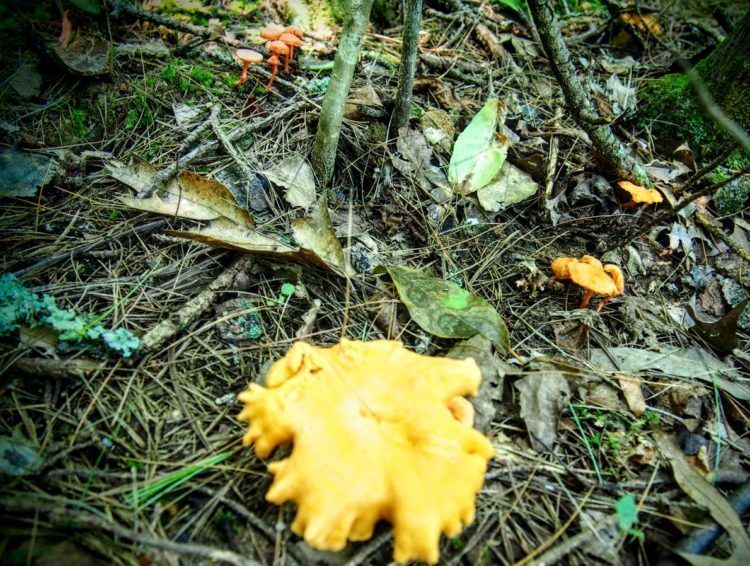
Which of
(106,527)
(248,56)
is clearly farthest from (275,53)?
(106,527)

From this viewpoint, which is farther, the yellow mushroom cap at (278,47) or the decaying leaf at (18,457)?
the yellow mushroom cap at (278,47)

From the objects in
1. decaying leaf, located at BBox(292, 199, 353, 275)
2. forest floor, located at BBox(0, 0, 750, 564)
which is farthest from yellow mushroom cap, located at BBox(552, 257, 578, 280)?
decaying leaf, located at BBox(292, 199, 353, 275)

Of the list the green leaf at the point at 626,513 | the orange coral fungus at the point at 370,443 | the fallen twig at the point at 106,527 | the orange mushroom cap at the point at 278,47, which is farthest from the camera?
the orange mushroom cap at the point at 278,47

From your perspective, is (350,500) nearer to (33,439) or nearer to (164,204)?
(33,439)

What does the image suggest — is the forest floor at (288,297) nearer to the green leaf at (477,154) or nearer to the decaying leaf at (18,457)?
the decaying leaf at (18,457)

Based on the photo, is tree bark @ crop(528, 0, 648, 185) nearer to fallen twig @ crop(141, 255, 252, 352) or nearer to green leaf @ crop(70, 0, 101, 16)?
fallen twig @ crop(141, 255, 252, 352)

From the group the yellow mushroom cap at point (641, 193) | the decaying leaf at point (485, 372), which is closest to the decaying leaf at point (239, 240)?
the decaying leaf at point (485, 372)

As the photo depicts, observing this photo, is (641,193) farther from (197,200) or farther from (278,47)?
(197,200)
